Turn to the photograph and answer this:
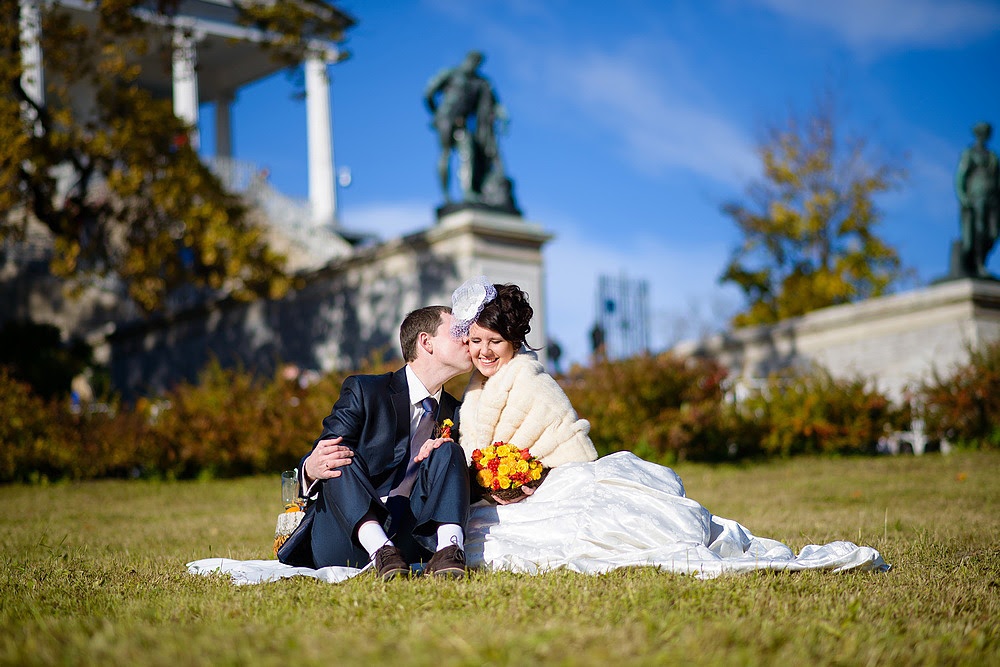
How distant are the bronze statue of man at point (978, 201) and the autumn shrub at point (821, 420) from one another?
403 centimetres

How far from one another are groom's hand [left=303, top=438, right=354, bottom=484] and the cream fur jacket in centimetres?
68

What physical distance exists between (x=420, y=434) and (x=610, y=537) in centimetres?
107

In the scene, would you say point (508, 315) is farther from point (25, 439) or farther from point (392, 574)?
point (25, 439)

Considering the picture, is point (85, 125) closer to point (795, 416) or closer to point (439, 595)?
point (795, 416)

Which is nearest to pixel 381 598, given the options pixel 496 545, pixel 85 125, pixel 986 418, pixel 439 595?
pixel 439 595

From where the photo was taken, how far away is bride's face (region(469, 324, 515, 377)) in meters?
4.58

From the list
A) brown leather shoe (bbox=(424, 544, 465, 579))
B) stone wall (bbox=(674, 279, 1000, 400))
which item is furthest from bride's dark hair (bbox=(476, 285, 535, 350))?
stone wall (bbox=(674, 279, 1000, 400))

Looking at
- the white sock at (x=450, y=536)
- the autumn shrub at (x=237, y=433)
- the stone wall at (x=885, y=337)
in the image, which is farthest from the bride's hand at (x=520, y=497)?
the stone wall at (x=885, y=337)

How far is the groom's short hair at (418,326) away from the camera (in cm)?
465

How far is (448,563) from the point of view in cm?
403

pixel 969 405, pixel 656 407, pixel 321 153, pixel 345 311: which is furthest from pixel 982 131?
pixel 321 153

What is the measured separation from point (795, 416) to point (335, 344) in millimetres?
8570

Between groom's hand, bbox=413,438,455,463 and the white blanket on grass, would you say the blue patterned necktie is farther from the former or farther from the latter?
the white blanket on grass

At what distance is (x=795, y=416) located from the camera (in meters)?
10.9
